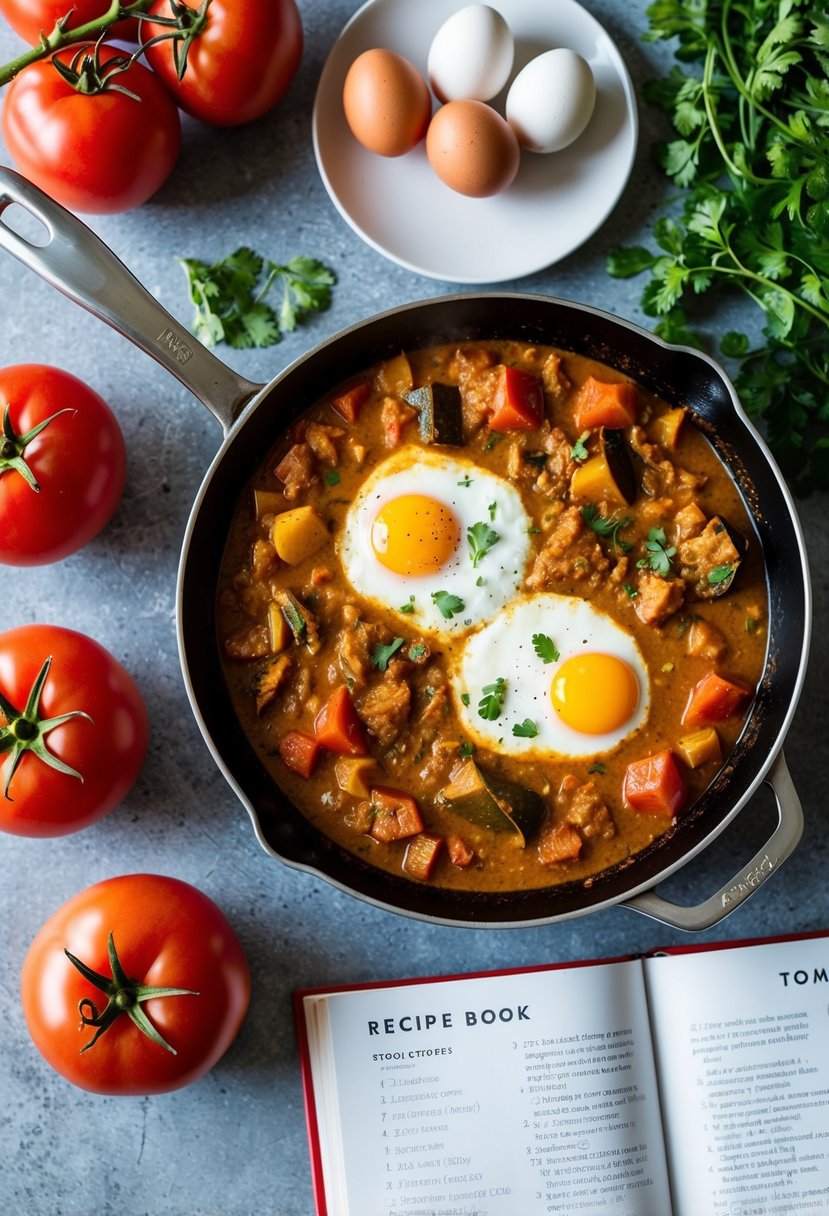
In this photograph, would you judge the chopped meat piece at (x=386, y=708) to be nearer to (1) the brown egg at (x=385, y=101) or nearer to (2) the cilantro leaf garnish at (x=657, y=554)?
(2) the cilantro leaf garnish at (x=657, y=554)

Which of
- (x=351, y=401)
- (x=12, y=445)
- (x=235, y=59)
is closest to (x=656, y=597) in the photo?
(x=351, y=401)

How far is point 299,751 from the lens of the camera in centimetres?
367

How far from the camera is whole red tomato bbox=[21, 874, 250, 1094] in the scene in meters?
3.38

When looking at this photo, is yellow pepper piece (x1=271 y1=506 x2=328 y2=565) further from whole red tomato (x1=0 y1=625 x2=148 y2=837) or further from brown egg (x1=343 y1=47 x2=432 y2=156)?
brown egg (x1=343 y1=47 x2=432 y2=156)

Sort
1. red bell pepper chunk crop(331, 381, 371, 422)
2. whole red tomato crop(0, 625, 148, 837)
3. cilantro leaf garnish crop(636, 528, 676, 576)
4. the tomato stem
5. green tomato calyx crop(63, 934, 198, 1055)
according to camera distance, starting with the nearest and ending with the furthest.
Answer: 1. green tomato calyx crop(63, 934, 198, 1055)
2. whole red tomato crop(0, 625, 148, 837)
3. the tomato stem
4. cilantro leaf garnish crop(636, 528, 676, 576)
5. red bell pepper chunk crop(331, 381, 371, 422)

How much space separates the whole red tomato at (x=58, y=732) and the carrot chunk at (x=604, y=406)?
5.75 feet

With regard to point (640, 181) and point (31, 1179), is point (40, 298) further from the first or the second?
point (31, 1179)

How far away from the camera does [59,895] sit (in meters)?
3.80

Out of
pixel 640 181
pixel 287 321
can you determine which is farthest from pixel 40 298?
pixel 640 181

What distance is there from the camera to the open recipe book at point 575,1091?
145 inches

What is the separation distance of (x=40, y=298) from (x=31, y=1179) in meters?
2.99

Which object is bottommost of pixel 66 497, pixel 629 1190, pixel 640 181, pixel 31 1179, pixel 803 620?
pixel 629 1190

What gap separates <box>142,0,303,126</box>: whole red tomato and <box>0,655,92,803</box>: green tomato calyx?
1.89m

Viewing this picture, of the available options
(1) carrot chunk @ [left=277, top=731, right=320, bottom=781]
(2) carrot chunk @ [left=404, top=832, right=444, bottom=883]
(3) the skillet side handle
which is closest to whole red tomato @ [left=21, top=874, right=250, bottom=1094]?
(1) carrot chunk @ [left=277, top=731, right=320, bottom=781]
